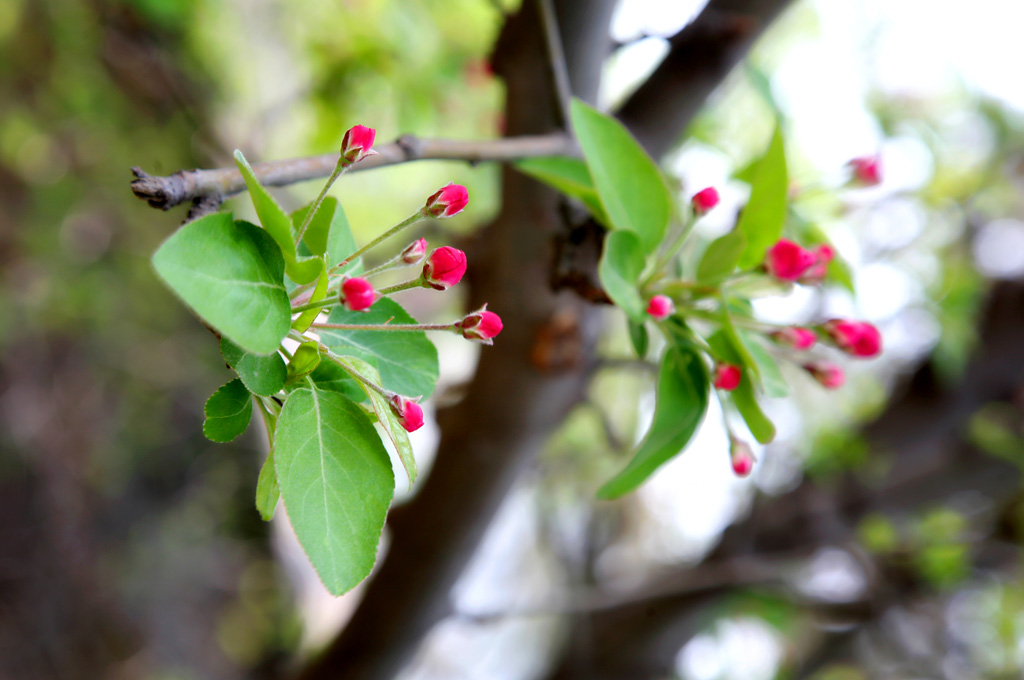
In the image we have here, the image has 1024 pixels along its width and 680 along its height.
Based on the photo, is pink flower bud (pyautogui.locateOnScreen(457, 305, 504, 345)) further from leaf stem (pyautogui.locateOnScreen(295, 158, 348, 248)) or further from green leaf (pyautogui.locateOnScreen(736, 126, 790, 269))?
green leaf (pyautogui.locateOnScreen(736, 126, 790, 269))

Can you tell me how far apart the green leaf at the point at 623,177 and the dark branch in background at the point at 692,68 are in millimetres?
272

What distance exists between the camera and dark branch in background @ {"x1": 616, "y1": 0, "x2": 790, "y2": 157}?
2.44ft

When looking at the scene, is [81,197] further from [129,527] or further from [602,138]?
[602,138]

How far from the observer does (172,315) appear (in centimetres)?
250

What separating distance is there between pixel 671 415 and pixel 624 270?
0.41ft

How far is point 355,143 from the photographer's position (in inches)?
14.5

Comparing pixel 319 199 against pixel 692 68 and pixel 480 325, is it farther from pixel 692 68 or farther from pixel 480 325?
pixel 692 68

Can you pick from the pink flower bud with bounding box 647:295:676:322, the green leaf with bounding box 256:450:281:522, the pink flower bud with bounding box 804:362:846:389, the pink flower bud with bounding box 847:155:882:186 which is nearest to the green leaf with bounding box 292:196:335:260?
the green leaf with bounding box 256:450:281:522

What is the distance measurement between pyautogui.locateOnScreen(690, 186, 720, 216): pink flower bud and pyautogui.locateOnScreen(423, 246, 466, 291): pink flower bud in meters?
0.28

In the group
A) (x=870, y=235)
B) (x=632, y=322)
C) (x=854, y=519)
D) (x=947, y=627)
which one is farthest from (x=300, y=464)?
(x=947, y=627)

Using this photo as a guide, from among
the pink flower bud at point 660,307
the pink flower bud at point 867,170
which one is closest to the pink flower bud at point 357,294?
the pink flower bud at point 660,307

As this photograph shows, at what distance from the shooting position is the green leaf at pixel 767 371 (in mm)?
479

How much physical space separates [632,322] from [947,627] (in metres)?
2.50

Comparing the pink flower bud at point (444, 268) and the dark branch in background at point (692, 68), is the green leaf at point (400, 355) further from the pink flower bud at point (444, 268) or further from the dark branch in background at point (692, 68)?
the dark branch in background at point (692, 68)
